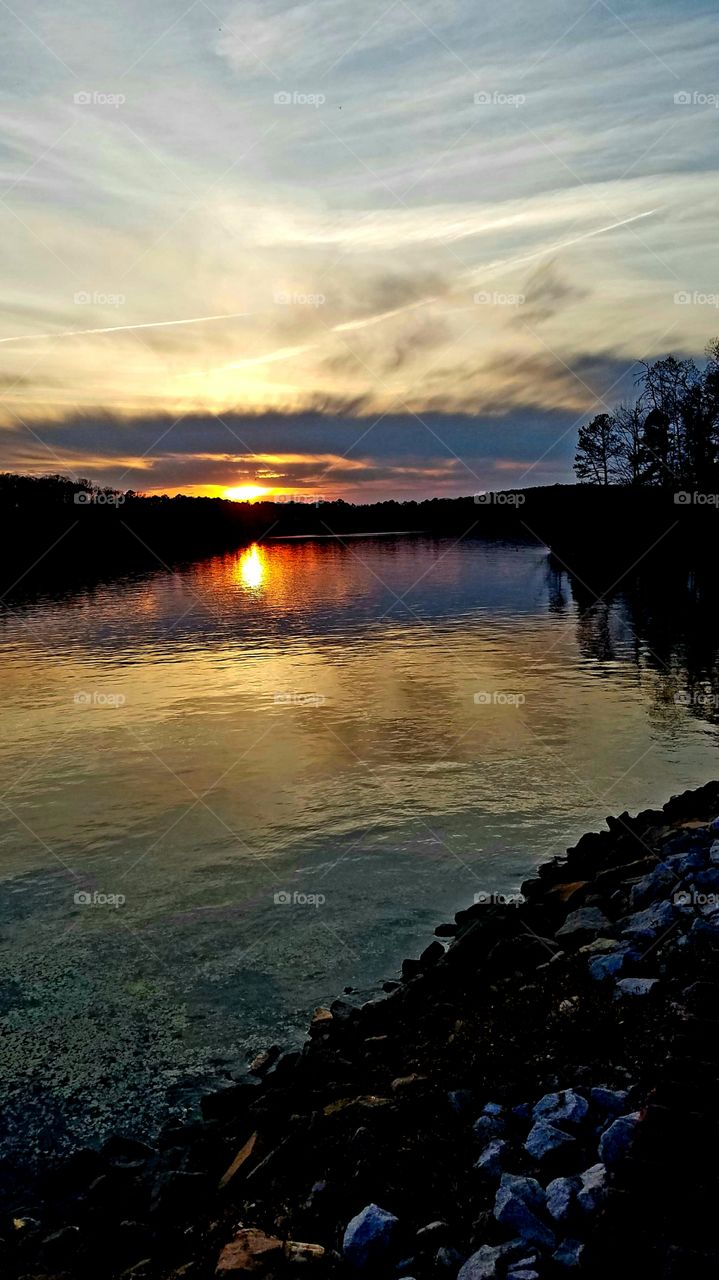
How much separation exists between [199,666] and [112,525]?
152130 millimetres

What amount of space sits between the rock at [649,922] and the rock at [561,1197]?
3616 millimetres

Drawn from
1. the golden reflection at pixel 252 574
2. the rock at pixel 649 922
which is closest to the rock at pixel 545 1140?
the rock at pixel 649 922

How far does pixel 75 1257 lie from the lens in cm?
627

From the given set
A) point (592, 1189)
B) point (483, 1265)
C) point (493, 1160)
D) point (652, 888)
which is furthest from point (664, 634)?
point (483, 1265)

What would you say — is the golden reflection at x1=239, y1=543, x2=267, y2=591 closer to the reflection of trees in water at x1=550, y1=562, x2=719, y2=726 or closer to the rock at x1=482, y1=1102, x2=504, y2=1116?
the reflection of trees in water at x1=550, y1=562, x2=719, y2=726

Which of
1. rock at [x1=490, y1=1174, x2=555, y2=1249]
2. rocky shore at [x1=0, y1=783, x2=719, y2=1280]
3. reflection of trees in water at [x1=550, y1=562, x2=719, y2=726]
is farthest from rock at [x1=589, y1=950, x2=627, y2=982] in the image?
reflection of trees in water at [x1=550, y1=562, x2=719, y2=726]

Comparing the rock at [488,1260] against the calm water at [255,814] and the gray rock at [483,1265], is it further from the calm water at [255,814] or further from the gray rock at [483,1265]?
the calm water at [255,814]

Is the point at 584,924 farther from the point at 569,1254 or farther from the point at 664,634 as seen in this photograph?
the point at 664,634

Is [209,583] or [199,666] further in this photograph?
[209,583]

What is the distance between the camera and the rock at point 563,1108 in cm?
612

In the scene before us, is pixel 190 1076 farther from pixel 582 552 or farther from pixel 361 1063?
pixel 582 552

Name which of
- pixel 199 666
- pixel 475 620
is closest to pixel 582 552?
pixel 475 620

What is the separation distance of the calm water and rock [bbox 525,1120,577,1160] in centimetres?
408

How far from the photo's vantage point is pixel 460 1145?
20.5 feet
